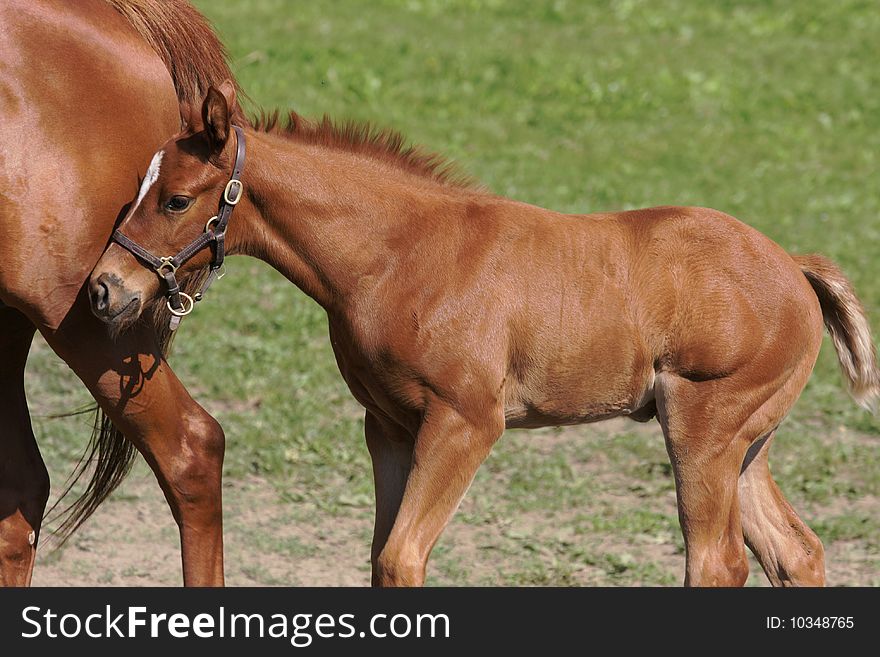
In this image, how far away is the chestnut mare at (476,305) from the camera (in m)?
3.46

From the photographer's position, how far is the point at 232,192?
3375mm

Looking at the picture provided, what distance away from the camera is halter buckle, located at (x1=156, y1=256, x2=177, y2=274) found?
334 centimetres

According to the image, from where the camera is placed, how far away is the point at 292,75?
1216 cm

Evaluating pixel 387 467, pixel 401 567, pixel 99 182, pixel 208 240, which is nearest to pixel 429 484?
pixel 401 567

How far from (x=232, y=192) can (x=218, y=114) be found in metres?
0.21

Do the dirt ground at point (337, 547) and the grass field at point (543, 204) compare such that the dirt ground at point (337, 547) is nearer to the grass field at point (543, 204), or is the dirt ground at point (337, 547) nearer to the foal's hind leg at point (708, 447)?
the grass field at point (543, 204)

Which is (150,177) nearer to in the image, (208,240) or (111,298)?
(208,240)

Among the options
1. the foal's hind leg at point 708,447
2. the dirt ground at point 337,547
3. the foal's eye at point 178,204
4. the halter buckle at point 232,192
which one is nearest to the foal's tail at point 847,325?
the foal's hind leg at point 708,447

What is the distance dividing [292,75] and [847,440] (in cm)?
743

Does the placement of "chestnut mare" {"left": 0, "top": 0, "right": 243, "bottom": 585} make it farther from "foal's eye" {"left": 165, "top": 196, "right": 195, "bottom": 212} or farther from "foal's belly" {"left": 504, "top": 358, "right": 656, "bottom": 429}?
"foal's belly" {"left": 504, "top": 358, "right": 656, "bottom": 429}

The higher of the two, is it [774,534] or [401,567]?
[774,534]

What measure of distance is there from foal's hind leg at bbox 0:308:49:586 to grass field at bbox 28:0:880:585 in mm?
771
